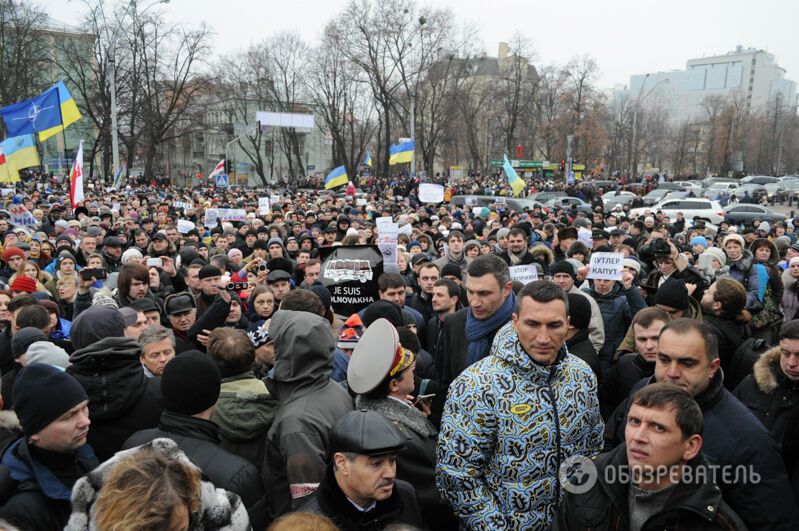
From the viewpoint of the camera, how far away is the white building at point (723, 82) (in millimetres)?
156250

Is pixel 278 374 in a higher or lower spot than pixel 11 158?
lower

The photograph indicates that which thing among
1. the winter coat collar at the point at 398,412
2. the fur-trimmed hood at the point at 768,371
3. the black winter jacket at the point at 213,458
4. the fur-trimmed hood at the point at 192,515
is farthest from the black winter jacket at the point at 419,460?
the fur-trimmed hood at the point at 768,371

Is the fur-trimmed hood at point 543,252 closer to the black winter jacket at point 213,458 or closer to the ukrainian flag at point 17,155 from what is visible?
the black winter jacket at point 213,458

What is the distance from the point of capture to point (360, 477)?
2414 mm

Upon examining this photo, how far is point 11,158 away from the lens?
51.9 ft

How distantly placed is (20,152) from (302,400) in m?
16.4

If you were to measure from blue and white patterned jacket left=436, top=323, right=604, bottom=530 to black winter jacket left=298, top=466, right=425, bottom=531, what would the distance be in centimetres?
35

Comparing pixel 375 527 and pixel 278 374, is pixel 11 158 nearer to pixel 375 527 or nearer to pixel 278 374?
pixel 278 374

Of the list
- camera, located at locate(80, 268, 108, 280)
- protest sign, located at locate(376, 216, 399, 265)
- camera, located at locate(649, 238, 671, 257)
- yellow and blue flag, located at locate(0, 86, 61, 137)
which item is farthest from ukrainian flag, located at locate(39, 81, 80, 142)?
camera, located at locate(649, 238, 671, 257)

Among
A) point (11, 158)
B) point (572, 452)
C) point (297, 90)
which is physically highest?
point (297, 90)

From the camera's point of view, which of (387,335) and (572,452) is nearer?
(572,452)

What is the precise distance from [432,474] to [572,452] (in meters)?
0.72

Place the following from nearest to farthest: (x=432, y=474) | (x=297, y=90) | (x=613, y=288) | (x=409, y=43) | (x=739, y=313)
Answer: (x=432, y=474) < (x=739, y=313) < (x=613, y=288) < (x=409, y=43) < (x=297, y=90)

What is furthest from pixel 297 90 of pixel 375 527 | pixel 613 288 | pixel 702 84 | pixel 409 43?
pixel 702 84
